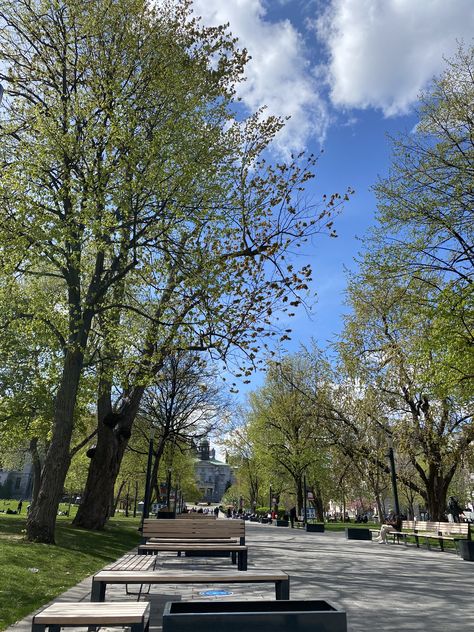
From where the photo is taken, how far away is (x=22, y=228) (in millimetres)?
11289

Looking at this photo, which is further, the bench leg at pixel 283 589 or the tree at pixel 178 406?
the tree at pixel 178 406

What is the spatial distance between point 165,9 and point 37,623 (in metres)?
16.7

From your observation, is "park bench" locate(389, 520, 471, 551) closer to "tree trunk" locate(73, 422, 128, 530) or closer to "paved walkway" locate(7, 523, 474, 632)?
"paved walkway" locate(7, 523, 474, 632)

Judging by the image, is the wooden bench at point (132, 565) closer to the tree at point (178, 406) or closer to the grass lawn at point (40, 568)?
the grass lawn at point (40, 568)

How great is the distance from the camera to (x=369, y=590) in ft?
25.3

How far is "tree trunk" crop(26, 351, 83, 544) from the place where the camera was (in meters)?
11.5

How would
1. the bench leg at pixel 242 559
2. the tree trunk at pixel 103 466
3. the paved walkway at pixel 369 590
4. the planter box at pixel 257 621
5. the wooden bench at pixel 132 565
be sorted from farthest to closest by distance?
the tree trunk at pixel 103 466, the bench leg at pixel 242 559, the wooden bench at pixel 132 565, the paved walkway at pixel 369 590, the planter box at pixel 257 621

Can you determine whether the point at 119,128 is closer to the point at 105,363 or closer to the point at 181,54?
the point at 181,54

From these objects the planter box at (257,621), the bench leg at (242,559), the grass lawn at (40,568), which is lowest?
the grass lawn at (40,568)

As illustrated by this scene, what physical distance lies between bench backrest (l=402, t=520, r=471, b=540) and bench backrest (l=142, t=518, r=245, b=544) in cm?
912

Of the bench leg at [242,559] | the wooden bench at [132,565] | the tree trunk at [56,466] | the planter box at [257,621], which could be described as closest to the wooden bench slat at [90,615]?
the planter box at [257,621]

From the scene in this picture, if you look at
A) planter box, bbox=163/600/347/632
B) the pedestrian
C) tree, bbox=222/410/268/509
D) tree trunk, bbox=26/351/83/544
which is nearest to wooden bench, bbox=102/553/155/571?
planter box, bbox=163/600/347/632

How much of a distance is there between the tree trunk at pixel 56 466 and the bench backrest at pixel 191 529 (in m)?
3.44

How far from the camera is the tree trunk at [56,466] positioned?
37.8ft
